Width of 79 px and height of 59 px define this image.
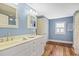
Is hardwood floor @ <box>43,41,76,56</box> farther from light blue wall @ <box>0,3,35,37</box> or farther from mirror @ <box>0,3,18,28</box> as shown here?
mirror @ <box>0,3,18,28</box>

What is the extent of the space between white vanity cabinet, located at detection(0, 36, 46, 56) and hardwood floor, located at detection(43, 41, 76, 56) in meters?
0.11

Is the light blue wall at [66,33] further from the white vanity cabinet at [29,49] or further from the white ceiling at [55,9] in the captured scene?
the white vanity cabinet at [29,49]

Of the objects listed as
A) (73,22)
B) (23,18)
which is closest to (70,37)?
(73,22)

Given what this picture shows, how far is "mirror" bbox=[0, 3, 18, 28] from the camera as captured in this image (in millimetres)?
1527

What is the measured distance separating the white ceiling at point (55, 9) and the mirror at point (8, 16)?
0.38m

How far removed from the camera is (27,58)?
63.1 inches

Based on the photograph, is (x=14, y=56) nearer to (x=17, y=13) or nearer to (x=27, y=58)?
(x=27, y=58)

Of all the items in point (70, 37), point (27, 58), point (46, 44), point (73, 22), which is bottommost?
point (27, 58)

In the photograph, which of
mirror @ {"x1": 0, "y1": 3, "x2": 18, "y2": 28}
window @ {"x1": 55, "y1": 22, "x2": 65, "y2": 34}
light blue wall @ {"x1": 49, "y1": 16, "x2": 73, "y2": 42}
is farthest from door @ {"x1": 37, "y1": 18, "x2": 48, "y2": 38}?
mirror @ {"x1": 0, "y1": 3, "x2": 18, "y2": 28}

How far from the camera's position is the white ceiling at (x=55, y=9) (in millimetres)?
1653

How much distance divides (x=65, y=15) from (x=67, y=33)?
34cm

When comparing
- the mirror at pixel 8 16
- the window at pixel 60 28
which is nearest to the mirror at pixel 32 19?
the mirror at pixel 8 16

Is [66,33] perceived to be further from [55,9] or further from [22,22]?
[22,22]

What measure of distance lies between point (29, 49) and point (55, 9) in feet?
2.90
